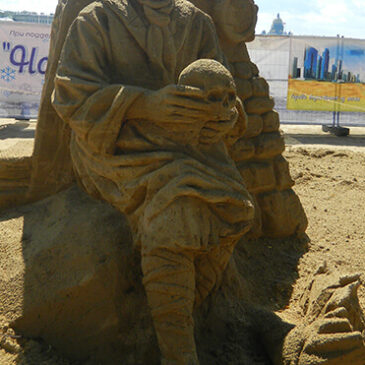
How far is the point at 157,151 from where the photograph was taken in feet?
8.79

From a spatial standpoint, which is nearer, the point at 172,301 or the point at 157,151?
the point at 172,301

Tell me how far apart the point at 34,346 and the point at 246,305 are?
46.3 inches

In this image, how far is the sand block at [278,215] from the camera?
4.26m

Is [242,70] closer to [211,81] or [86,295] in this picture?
[211,81]

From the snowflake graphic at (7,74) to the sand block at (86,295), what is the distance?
7.38m

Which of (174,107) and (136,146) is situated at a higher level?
(174,107)

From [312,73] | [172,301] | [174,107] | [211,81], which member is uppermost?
[312,73]

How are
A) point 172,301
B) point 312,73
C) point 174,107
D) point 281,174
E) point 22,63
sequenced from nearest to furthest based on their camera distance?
point 172,301 → point 174,107 → point 281,174 → point 22,63 → point 312,73

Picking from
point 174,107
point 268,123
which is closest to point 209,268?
point 174,107

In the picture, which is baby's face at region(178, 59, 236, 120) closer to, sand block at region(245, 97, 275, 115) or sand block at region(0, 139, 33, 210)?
sand block at region(0, 139, 33, 210)

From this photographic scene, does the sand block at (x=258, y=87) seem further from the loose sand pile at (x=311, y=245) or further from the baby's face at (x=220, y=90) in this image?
the baby's face at (x=220, y=90)

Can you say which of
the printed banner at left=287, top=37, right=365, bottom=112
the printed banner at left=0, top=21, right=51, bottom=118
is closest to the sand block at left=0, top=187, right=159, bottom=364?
the printed banner at left=0, top=21, right=51, bottom=118

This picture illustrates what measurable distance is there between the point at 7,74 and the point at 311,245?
7181 millimetres

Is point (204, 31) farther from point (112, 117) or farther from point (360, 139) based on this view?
point (360, 139)
